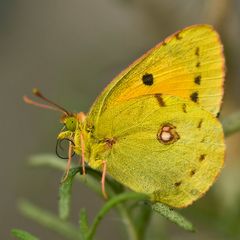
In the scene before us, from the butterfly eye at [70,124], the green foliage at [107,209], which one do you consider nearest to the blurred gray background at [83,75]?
the green foliage at [107,209]

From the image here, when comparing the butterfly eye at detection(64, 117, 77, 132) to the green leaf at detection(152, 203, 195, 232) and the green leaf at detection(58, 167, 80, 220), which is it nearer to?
the green leaf at detection(58, 167, 80, 220)

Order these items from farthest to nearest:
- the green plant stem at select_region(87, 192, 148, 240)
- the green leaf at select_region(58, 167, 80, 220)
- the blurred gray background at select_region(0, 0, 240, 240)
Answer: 1. the blurred gray background at select_region(0, 0, 240, 240)
2. the green leaf at select_region(58, 167, 80, 220)
3. the green plant stem at select_region(87, 192, 148, 240)

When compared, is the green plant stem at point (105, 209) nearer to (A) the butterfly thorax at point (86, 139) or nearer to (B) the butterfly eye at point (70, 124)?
(A) the butterfly thorax at point (86, 139)

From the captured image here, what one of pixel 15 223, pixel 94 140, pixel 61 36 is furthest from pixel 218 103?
pixel 61 36

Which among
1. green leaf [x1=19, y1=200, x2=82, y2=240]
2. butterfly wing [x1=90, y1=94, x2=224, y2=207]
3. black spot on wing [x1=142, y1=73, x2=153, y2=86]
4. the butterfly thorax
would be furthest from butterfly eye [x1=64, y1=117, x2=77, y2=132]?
green leaf [x1=19, y1=200, x2=82, y2=240]

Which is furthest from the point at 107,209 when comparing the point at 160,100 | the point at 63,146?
the point at 63,146

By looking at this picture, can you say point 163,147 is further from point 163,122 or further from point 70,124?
point 70,124
